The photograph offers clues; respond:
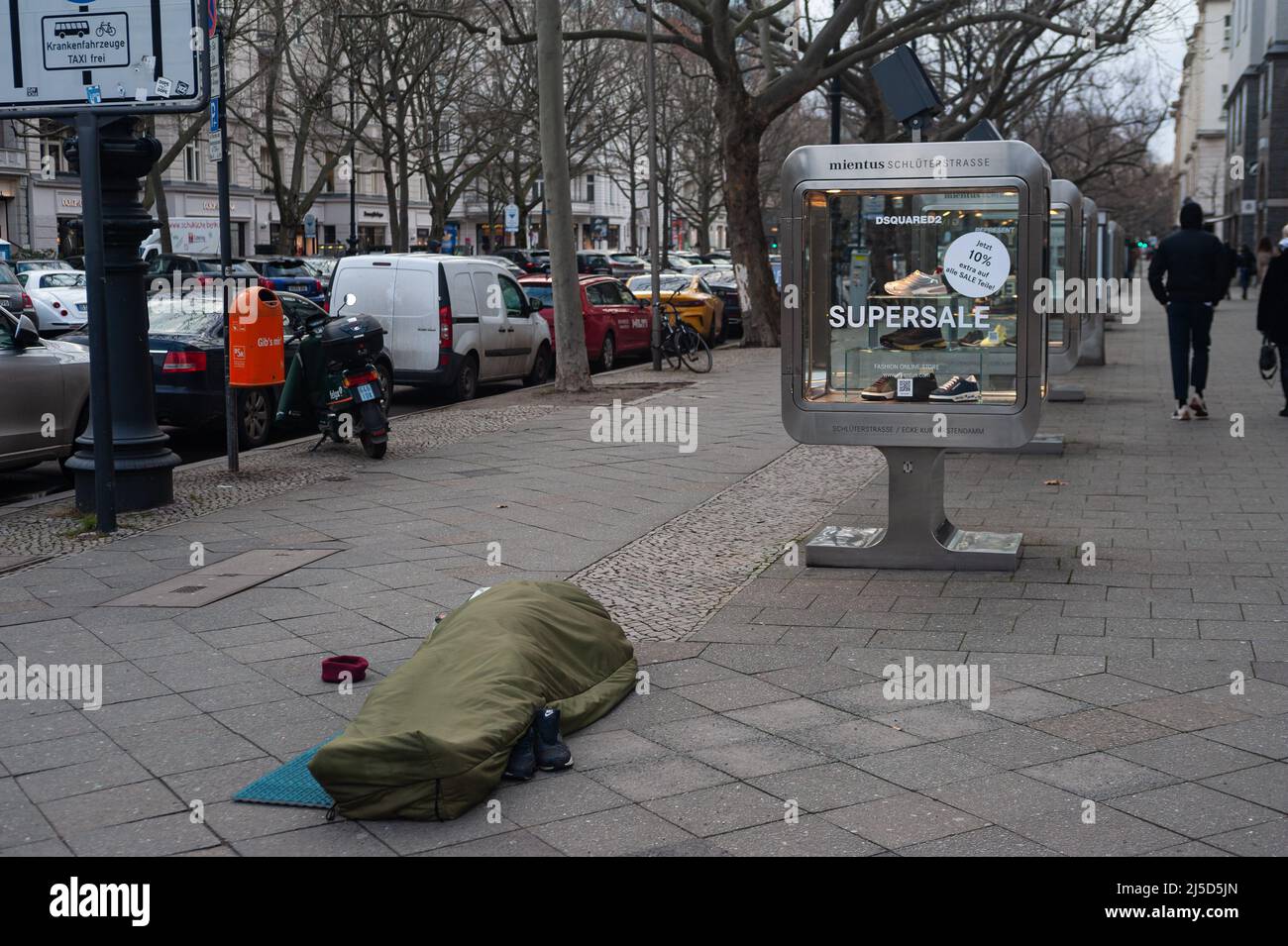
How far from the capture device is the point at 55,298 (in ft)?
90.4

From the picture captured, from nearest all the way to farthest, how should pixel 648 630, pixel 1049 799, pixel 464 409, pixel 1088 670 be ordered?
pixel 1049 799
pixel 1088 670
pixel 648 630
pixel 464 409

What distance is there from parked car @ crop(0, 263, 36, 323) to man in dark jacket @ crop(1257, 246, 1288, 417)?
729 inches

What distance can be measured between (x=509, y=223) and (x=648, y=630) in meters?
48.8

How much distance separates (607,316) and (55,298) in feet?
36.6

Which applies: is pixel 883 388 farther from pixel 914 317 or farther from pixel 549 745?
pixel 549 745


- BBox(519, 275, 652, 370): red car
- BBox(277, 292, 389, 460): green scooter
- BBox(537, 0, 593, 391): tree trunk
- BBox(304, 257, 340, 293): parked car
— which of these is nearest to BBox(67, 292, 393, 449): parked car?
BBox(277, 292, 389, 460): green scooter

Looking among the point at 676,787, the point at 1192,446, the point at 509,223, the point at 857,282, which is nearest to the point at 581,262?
the point at 509,223

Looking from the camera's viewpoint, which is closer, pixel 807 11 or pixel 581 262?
pixel 807 11

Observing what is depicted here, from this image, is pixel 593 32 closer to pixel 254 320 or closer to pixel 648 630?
pixel 254 320

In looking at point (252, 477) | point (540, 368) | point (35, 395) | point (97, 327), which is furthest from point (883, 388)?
point (540, 368)

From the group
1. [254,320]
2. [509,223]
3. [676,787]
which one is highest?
[509,223]

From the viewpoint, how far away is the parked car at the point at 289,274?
30953 millimetres

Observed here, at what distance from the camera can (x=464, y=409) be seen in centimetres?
1652

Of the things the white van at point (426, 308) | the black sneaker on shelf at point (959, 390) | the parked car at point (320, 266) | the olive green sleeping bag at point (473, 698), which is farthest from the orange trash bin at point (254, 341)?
the parked car at point (320, 266)
